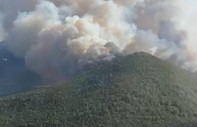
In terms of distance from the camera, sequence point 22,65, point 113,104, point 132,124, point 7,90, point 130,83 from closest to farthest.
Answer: point 132,124 → point 113,104 → point 130,83 → point 7,90 → point 22,65

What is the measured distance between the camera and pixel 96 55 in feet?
239

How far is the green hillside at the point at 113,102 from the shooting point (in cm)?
4494

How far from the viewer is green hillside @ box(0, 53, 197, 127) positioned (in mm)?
44938

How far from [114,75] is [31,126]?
11406 millimetres

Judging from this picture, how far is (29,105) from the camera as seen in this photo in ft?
161

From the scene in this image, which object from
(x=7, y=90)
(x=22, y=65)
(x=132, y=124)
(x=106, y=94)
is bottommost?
(x=132, y=124)

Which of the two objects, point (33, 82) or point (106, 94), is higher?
point (33, 82)

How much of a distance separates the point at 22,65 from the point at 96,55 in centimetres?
1827

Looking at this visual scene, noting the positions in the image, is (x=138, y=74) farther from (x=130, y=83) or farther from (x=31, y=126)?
(x=31, y=126)

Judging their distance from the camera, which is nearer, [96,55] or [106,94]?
[106,94]

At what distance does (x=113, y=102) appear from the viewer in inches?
1859

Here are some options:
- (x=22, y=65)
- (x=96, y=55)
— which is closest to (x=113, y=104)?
(x=96, y=55)

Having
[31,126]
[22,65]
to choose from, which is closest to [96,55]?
[22,65]

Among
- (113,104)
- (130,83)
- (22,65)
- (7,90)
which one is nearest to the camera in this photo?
(113,104)
